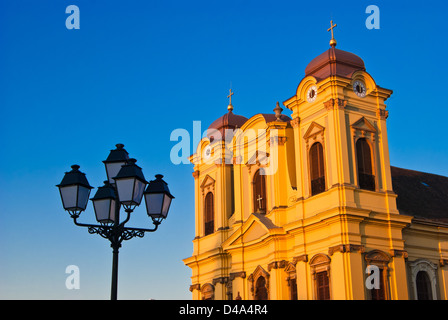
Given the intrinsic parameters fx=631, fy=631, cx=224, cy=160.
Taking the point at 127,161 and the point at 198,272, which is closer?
the point at 127,161

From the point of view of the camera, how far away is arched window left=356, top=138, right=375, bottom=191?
26.3 m

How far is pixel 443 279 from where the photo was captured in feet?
91.9

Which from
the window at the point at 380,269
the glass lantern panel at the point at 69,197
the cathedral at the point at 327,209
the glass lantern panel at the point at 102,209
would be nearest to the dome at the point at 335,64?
the cathedral at the point at 327,209

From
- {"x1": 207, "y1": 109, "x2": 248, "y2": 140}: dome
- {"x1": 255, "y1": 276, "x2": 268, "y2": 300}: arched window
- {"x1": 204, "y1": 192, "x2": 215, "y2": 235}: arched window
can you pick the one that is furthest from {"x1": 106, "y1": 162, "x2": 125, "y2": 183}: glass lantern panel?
{"x1": 207, "y1": 109, "x2": 248, "y2": 140}: dome

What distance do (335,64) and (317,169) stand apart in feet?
15.4

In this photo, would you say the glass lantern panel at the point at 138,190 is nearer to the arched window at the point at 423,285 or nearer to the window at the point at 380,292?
the window at the point at 380,292

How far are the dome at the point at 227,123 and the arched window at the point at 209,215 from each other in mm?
3368

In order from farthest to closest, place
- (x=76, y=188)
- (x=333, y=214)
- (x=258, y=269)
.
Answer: (x=258, y=269) → (x=333, y=214) → (x=76, y=188)

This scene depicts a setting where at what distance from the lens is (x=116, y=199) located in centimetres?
1091

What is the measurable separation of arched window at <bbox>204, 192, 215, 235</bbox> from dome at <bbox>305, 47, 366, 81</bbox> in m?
9.71

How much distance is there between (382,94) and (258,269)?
979cm

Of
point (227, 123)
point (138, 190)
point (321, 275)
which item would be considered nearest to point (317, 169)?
point (321, 275)
